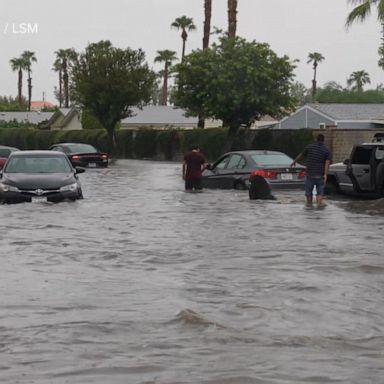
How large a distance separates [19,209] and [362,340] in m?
12.7

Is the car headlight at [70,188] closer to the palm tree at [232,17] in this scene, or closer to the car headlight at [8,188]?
the car headlight at [8,188]

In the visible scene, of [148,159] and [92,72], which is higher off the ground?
[92,72]

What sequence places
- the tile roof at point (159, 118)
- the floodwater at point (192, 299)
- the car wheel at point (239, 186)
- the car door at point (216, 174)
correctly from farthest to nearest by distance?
1. the tile roof at point (159, 118)
2. the car door at point (216, 174)
3. the car wheel at point (239, 186)
4. the floodwater at point (192, 299)

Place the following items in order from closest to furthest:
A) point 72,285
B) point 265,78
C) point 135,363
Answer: point 135,363, point 72,285, point 265,78

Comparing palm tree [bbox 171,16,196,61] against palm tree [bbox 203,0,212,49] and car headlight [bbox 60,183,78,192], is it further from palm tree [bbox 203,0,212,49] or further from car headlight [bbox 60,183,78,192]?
car headlight [bbox 60,183,78,192]

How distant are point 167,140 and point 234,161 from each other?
109 feet

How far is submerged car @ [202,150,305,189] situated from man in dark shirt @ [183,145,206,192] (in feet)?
0.96

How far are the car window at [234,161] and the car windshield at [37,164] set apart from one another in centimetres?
457

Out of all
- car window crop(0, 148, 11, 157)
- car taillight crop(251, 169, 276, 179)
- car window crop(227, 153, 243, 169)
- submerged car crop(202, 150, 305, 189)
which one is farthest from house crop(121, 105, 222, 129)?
car taillight crop(251, 169, 276, 179)

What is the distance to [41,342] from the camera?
24.2ft

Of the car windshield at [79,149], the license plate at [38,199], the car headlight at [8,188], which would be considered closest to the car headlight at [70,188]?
the license plate at [38,199]

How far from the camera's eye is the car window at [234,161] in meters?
23.6

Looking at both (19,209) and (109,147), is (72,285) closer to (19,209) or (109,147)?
(19,209)

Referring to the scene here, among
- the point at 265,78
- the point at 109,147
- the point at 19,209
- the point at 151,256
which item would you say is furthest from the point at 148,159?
the point at 151,256
